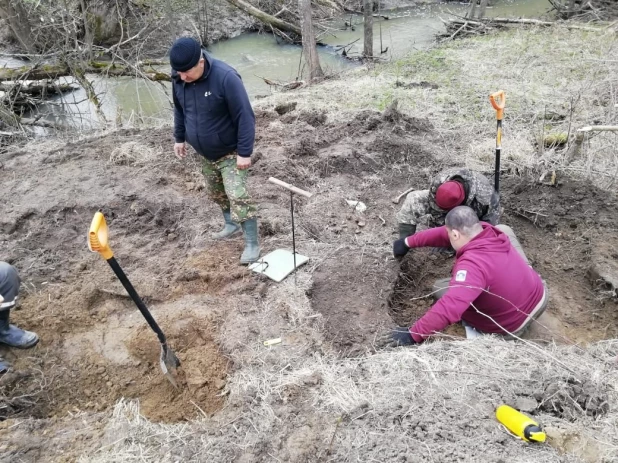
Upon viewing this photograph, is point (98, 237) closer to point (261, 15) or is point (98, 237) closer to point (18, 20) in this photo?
point (18, 20)

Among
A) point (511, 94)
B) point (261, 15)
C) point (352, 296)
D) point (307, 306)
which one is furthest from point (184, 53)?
point (261, 15)

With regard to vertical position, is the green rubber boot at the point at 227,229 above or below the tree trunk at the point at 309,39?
below

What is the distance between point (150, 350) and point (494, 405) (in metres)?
2.22

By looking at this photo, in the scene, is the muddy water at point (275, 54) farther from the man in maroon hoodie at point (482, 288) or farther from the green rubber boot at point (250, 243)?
the man in maroon hoodie at point (482, 288)

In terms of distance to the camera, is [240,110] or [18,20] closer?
[240,110]

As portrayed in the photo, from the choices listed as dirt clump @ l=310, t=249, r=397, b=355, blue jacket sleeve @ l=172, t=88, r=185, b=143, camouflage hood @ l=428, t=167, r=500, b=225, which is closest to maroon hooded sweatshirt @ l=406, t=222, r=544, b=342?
dirt clump @ l=310, t=249, r=397, b=355

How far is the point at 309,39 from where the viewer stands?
30.2ft

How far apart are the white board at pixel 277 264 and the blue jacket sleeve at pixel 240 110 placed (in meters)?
0.88

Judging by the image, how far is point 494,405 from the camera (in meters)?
2.24

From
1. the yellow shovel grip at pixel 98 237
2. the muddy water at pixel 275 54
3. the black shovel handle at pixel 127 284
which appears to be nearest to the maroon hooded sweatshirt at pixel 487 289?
the black shovel handle at pixel 127 284

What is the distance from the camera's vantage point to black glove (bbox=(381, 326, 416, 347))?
9.63 feet

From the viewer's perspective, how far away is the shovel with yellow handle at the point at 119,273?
6.81ft

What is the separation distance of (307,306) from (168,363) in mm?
1032

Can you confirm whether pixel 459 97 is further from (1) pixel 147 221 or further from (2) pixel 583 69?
(1) pixel 147 221
